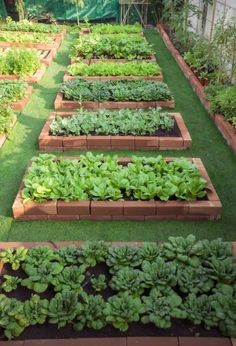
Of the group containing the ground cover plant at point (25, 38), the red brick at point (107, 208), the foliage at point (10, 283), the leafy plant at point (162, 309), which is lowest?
the red brick at point (107, 208)

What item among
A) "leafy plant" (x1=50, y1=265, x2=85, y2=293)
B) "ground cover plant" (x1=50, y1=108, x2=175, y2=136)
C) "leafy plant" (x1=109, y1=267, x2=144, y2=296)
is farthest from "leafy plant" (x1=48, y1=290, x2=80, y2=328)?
"ground cover plant" (x1=50, y1=108, x2=175, y2=136)

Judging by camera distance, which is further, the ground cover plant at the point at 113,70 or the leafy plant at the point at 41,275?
the ground cover plant at the point at 113,70

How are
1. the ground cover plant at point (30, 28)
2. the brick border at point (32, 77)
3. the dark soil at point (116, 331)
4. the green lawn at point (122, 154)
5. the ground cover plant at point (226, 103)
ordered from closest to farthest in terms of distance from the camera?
the dark soil at point (116, 331)
the green lawn at point (122, 154)
the ground cover plant at point (226, 103)
the brick border at point (32, 77)
the ground cover plant at point (30, 28)

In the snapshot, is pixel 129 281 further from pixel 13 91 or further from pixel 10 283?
pixel 13 91

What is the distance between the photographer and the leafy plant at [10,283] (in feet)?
9.44

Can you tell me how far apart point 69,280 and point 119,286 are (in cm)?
41

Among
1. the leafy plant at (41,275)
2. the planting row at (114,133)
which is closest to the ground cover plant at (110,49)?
→ the planting row at (114,133)

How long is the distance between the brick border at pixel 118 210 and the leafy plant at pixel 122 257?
0.87 m

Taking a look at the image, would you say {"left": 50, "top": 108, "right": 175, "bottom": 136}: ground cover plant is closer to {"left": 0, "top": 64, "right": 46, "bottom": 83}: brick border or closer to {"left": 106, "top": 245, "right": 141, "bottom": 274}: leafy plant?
{"left": 0, "top": 64, "right": 46, "bottom": 83}: brick border

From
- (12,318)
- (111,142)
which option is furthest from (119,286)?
(111,142)

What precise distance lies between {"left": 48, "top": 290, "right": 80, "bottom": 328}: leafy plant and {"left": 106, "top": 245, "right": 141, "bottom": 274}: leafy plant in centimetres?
45

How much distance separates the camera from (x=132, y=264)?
3.03m

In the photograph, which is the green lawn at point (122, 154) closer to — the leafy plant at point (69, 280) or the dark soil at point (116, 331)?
the leafy plant at point (69, 280)

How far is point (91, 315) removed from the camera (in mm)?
2615
